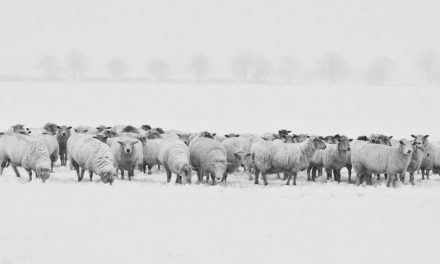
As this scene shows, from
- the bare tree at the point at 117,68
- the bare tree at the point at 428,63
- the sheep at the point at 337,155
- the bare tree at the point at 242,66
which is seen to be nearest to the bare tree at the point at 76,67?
the bare tree at the point at 117,68

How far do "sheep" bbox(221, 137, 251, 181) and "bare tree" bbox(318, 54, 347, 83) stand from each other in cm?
10694

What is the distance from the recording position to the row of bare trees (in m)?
124

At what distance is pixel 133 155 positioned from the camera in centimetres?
2092

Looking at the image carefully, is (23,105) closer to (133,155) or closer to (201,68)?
(133,155)

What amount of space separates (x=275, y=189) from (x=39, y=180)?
838cm

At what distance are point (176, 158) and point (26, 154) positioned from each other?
5.49 metres

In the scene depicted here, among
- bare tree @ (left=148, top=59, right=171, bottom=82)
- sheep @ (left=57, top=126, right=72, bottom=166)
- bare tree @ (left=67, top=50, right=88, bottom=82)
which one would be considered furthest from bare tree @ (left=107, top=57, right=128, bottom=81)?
sheep @ (left=57, top=126, right=72, bottom=166)

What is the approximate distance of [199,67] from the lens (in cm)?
13825

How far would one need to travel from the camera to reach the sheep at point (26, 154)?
18922 millimetres

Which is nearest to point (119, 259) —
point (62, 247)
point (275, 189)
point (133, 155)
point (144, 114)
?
point (62, 247)

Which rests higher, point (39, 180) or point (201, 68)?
point (201, 68)

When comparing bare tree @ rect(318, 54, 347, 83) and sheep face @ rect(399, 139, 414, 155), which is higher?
bare tree @ rect(318, 54, 347, 83)

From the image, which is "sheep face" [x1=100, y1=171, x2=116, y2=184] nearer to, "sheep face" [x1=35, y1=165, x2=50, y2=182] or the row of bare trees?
"sheep face" [x1=35, y1=165, x2=50, y2=182]

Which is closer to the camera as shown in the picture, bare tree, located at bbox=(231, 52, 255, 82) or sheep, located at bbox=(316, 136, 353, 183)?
sheep, located at bbox=(316, 136, 353, 183)
